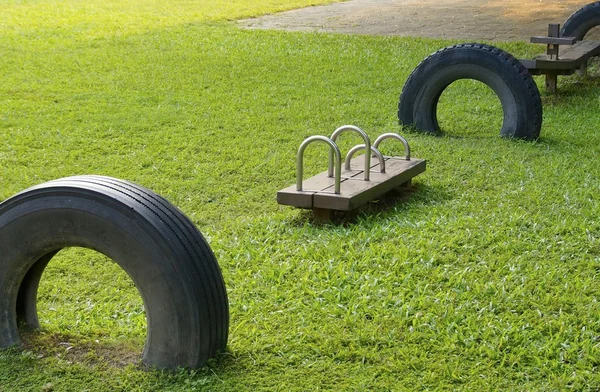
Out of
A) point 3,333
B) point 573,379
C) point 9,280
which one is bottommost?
point 573,379

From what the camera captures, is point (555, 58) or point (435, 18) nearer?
point (555, 58)

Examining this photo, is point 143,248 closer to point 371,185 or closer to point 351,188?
point 351,188

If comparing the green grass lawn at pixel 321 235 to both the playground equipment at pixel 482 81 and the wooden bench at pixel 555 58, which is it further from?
the wooden bench at pixel 555 58

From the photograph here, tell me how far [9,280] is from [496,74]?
5.71 m

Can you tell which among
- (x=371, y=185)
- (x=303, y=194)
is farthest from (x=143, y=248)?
(x=371, y=185)

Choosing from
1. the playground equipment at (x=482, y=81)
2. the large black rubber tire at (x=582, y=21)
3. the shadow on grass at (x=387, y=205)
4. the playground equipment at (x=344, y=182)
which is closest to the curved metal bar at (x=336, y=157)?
the playground equipment at (x=344, y=182)

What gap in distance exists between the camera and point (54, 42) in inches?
563

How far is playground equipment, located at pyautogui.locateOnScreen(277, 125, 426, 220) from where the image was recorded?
580 cm

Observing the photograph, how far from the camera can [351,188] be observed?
6.01m

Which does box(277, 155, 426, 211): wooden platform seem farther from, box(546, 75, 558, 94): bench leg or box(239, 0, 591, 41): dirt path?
box(239, 0, 591, 41): dirt path

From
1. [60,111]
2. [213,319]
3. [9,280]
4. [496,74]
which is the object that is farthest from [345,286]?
[60,111]

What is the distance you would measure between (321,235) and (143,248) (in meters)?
2.14

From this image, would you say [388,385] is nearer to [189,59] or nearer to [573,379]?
[573,379]

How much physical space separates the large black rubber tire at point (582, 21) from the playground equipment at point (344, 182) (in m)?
7.07
